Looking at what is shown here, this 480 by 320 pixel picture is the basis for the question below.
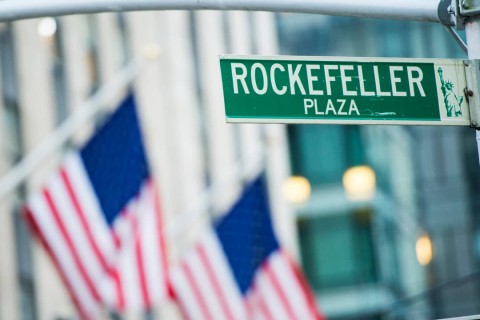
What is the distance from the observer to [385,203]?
200 ft

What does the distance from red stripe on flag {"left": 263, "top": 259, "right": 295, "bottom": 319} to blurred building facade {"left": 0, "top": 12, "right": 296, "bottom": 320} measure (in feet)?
13.4

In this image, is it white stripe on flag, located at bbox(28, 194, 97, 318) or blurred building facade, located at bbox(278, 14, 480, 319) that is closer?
white stripe on flag, located at bbox(28, 194, 97, 318)

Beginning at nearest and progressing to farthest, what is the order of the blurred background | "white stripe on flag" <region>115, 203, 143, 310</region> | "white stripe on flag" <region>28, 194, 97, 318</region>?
"white stripe on flag" <region>28, 194, 97, 318</region>
"white stripe on flag" <region>115, 203, 143, 310</region>
the blurred background

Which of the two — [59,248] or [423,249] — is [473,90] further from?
[423,249]

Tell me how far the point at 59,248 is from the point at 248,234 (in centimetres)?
696

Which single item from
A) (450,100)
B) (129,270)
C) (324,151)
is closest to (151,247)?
(129,270)

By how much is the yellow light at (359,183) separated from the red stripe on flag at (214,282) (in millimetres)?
32069

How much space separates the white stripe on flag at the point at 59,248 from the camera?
21953 mm

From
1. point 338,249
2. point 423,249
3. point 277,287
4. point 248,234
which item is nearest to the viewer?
point 277,287

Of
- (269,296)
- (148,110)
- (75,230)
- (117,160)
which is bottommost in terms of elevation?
(269,296)

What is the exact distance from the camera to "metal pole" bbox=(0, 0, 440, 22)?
30.5 feet

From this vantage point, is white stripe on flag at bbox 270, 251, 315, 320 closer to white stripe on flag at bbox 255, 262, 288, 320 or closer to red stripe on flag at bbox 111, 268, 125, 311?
white stripe on flag at bbox 255, 262, 288, 320

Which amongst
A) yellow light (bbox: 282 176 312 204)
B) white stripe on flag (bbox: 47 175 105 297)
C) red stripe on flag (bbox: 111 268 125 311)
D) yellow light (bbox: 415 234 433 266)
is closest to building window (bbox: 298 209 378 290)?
A: yellow light (bbox: 282 176 312 204)

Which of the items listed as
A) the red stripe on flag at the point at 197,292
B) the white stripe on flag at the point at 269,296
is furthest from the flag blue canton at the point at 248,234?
the red stripe on flag at the point at 197,292
